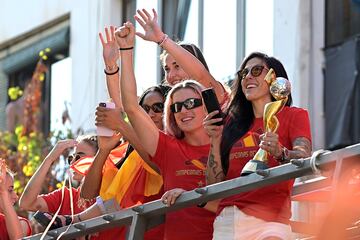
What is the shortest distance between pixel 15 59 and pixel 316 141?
643 centimetres

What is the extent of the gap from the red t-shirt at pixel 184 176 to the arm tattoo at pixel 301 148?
626mm

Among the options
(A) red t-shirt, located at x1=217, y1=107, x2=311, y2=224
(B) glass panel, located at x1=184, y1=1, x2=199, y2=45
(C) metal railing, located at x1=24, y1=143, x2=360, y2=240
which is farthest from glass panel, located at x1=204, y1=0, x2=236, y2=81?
(A) red t-shirt, located at x1=217, y1=107, x2=311, y2=224

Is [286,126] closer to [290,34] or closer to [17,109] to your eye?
[290,34]

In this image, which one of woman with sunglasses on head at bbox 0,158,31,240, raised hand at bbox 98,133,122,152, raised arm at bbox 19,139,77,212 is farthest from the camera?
raised arm at bbox 19,139,77,212

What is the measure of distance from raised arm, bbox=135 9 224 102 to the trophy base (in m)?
1.38

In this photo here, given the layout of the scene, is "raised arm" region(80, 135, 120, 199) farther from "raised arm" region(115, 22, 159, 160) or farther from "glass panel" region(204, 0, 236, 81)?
"glass panel" region(204, 0, 236, 81)

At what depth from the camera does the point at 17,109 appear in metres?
16.7

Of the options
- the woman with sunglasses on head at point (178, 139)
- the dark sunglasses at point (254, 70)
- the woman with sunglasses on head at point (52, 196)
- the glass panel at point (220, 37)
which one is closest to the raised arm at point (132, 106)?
the woman with sunglasses on head at point (178, 139)

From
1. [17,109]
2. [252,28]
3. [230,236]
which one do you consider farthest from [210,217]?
[17,109]

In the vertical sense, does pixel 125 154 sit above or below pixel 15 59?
below

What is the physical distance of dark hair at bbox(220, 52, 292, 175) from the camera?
6852mm

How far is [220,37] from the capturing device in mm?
14625

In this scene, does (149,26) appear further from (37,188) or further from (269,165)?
(269,165)

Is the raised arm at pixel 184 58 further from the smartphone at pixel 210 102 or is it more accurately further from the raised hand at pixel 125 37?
the smartphone at pixel 210 102
